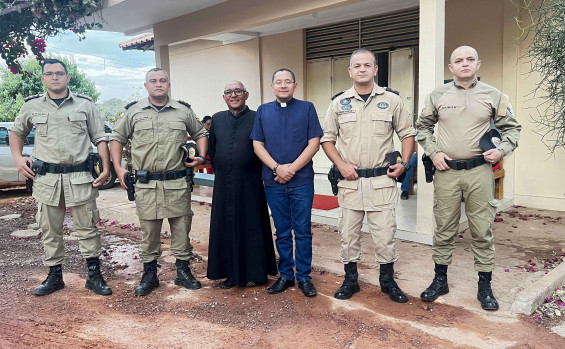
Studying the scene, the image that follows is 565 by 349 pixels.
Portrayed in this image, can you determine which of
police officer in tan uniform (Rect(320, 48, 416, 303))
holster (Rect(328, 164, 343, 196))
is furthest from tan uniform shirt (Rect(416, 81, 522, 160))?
holster (Rect(328, 164, 343, 196))

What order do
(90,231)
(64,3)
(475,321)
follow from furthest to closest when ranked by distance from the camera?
1. (64,3)
2. (90,231)
3. (475,321)

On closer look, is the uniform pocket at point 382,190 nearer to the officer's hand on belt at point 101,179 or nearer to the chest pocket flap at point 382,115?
the chest pocket flap at point 382,115

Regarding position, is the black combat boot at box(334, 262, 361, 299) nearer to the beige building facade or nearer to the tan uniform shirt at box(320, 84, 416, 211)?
the tan uniform shirt at box(320, 84, 416, 211)

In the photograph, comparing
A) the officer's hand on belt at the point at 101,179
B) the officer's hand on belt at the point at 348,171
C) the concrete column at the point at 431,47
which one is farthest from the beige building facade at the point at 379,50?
the officer's hand on belt at the point at 101,179

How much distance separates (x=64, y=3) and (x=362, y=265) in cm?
496

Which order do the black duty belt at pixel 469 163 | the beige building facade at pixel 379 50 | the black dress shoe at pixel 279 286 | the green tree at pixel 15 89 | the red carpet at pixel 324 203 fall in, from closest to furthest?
the black duty belt at pixel 469 163, the black dress shoe at pixel 279 286, the beige building facade at pixel 379 50, the red carpet at pixel 324 203, the green tree at pixel 15 89

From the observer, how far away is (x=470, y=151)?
3.46 meters

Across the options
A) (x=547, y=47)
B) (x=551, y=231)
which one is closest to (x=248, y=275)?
(x=547, y=47)

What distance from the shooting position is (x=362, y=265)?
4527 millimetres

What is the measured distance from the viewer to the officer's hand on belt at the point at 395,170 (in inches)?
137

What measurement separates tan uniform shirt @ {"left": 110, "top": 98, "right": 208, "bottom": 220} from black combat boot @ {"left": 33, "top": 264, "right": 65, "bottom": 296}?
3.15ft

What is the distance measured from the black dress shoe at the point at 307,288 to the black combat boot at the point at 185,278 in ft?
3.02

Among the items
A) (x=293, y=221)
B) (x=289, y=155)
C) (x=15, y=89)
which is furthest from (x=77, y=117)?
(x=15, y=89)

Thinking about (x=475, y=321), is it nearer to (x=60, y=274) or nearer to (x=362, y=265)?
(x=362, y=265)
